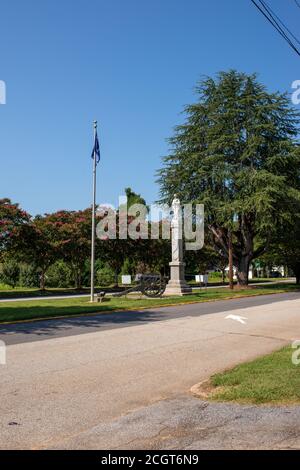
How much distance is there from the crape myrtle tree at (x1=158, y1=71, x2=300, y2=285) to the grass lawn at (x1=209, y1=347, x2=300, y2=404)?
80.9ft

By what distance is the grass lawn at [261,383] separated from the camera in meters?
6.37

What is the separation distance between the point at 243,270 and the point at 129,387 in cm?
3255

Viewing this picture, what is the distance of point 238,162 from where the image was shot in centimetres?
3603

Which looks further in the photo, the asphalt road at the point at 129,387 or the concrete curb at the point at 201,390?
the concrete curb at the point at 201,390

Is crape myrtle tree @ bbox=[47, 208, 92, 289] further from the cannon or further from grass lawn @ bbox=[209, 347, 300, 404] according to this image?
grass lawn @ bbox=[209, 347, 300, 404]

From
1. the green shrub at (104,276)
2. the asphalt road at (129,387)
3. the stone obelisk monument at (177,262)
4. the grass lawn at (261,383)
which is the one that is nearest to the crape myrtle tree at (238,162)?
the stone obelisk monument at (177,262)

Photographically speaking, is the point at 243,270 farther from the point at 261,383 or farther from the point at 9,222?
the point at 261,383

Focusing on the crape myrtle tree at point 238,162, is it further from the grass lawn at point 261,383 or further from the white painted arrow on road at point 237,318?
the grass lawn at point 261,383

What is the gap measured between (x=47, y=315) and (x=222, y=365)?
9185 mm

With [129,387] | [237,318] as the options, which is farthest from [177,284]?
[129,387]

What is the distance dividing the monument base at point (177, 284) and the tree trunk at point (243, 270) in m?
11.7

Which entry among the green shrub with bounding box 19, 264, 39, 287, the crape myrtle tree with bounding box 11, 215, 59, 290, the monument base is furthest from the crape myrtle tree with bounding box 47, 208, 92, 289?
the monument base
